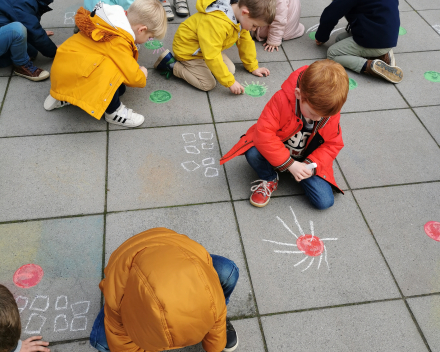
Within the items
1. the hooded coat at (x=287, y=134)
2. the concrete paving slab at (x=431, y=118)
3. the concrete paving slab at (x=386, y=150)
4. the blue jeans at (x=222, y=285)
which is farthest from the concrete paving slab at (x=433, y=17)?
the blue jeans at (x=222, y=285)

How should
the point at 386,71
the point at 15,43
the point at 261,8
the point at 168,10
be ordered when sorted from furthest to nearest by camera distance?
1. the point at 168,10
2. the point at 386,71
3. the point at 15,43
4. the point at 261,8

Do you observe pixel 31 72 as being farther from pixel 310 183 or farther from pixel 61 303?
pixel 310 183

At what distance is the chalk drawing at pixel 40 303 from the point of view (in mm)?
2096

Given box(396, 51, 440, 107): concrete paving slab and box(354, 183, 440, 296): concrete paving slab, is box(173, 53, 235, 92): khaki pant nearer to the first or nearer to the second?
box(354, 183, 440, 296): concrete paving slab

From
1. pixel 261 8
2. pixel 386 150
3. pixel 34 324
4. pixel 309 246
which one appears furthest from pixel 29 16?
pixel 386 150

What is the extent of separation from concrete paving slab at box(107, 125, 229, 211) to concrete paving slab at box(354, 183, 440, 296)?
105cm

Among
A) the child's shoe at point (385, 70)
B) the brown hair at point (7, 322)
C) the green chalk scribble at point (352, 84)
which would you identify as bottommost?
the green chalk scribble at point (352, 84)

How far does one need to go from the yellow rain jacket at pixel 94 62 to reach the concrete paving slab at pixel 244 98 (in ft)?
2.72

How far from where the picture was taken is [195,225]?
250 cm

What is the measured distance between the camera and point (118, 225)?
2.46m

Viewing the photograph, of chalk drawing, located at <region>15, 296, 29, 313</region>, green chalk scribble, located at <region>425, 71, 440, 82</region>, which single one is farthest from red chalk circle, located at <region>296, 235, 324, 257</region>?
green chalk scribble, located at <region>425, 71, 440, 82</region>

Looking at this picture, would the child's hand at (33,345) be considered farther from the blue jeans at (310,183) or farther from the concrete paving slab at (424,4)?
the concrete paving slab at (424,4)

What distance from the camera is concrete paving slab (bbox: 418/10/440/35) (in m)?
4.46

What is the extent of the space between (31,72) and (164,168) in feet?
5.20
